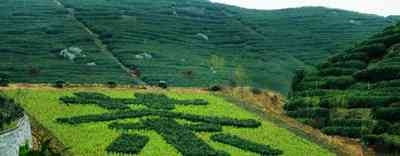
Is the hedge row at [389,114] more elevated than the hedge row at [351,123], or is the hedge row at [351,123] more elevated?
the hedge row at [389,114]

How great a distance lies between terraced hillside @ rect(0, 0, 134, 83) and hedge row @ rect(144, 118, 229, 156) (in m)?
33.1

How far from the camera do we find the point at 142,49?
99.0 m

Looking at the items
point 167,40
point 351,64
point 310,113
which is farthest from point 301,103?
point 167,40

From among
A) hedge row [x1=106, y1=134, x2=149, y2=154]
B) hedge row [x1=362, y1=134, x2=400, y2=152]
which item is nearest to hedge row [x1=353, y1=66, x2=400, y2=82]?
hedge row [x1=362, y1=134, x2=400, y2=152]

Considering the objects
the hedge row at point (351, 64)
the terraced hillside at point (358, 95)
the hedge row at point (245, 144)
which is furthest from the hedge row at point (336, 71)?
the hedge row at point (245, 144)

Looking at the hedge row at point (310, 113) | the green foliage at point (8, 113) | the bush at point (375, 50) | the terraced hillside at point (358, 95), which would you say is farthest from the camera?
the bush at point (375, 50)

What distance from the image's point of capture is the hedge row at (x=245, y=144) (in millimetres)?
38125

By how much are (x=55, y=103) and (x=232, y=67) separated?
5532cm

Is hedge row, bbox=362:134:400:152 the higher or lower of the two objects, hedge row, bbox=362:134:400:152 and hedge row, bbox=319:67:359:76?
the lower

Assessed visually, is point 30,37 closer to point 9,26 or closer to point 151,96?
point 9,26

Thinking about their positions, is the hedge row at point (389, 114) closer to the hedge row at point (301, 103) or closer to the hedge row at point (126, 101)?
the hedge row at point (301, 103)

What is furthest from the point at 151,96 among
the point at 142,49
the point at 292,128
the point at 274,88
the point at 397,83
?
the point at 142,49

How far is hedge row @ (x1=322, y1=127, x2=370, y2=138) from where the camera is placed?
4597cm

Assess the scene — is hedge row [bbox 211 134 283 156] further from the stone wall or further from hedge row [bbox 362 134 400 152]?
the stone wall
